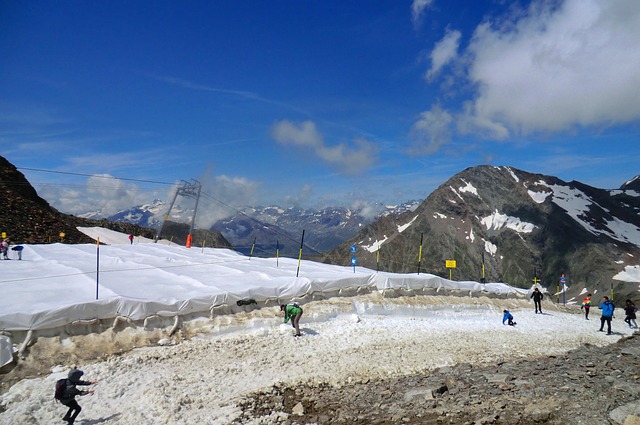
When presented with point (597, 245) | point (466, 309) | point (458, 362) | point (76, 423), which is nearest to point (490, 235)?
point (597, 245)

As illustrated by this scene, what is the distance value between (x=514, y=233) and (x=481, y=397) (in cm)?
14378

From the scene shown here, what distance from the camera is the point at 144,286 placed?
62.6 ft

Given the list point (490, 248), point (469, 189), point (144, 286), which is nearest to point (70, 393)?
point (144, 286)

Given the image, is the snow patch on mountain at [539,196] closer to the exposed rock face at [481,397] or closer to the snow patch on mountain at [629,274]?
the snow patch on mountain at [629,274]

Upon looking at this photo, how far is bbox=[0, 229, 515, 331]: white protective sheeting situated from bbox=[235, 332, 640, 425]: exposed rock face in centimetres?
707

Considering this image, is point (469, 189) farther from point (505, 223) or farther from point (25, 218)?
point (25, 218)

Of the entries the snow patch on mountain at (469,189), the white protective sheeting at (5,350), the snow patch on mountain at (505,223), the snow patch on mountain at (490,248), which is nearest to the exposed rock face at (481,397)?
the white protective sheeting at (5,350)

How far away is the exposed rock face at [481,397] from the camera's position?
823 centimetres

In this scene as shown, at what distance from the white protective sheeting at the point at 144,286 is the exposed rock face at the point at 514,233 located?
8833 centimetres

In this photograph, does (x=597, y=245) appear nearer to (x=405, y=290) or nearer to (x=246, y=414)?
(x=405, y=290)

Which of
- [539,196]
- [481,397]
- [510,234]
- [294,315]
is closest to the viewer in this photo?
[481,397]

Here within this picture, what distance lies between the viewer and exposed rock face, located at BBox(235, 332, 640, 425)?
27.0 ft

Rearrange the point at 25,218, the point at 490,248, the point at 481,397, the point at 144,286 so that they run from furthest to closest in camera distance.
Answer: the point at 490,248 → the point at 25,218 → the point at 144,286 → the point at 481,397

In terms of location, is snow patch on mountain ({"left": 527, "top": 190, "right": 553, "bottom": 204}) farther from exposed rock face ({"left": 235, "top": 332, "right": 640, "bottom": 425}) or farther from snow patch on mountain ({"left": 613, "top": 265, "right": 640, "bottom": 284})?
exposed rock face ({"left": 235, "top": 332, "right": 640, "bottom": 425})
